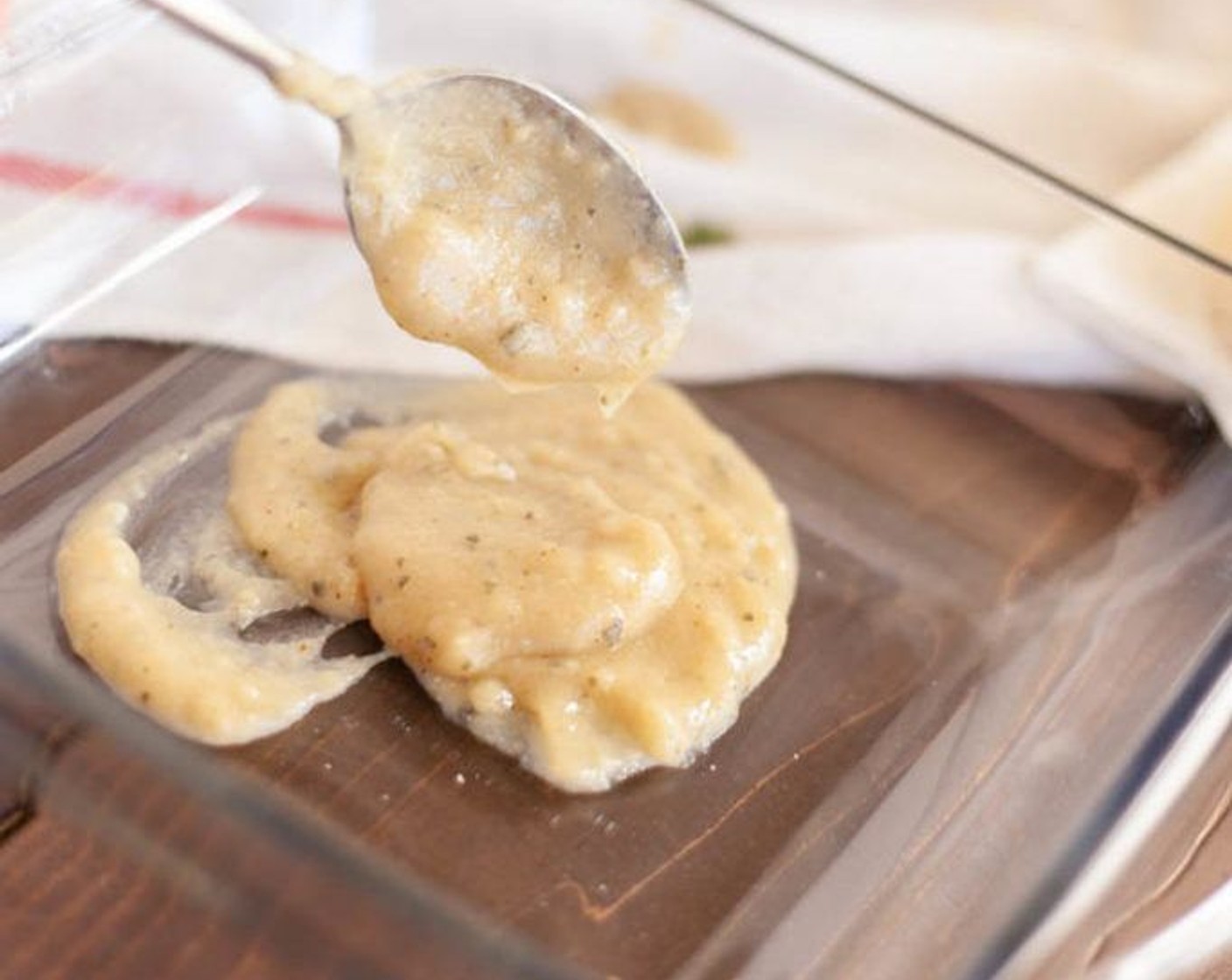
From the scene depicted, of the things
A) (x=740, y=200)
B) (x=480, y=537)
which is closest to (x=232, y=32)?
(x=480, y=537)

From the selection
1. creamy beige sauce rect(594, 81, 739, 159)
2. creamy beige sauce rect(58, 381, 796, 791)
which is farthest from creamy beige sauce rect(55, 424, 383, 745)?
creamy beige sauce rect(594, 81, 739, 159)

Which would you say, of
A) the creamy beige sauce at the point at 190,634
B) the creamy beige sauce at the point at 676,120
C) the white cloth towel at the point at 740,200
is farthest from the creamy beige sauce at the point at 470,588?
the creamy beige sauce at the point at 676,120

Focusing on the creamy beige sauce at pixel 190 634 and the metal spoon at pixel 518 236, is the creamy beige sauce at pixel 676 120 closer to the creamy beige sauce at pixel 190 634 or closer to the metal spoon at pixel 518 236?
the metal spoon at pixel 518 236

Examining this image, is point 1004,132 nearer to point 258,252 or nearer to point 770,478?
point 770,478

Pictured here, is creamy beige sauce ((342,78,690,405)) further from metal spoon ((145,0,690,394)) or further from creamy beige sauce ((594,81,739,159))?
creamy beige sauce ((594,81,739,159))

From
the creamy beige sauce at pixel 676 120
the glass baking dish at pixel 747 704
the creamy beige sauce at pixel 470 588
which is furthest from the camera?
the creamy beige sauce at pixel 676 120

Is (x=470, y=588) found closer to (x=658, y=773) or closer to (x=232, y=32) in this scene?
(x=658, y=773)

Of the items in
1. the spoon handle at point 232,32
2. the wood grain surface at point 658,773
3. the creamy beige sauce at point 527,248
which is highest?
the spoon handle at point 232,32

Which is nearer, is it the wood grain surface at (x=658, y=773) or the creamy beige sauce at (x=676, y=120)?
the wood grain surface at (x=658, y=773)
